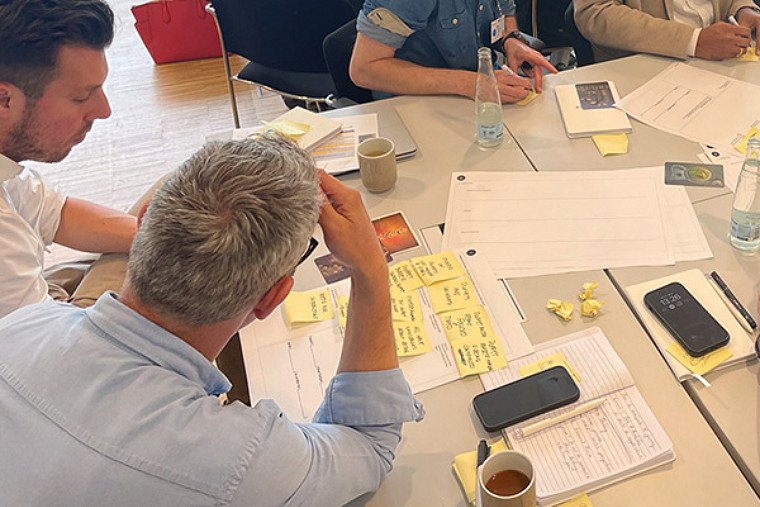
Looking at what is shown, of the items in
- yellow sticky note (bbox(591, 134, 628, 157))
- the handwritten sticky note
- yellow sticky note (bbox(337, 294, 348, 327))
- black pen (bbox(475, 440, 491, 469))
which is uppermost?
yellow sticky note (bbox(337, 294, 348, 327))

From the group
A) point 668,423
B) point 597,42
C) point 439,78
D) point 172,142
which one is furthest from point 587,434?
point 172,142

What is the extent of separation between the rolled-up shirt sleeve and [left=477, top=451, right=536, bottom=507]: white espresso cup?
0.15 meters

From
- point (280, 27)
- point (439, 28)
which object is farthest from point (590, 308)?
point (280, 27)

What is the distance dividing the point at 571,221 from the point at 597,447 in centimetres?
58

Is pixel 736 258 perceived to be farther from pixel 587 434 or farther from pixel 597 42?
pixel 597 42

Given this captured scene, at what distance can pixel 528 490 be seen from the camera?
0.83 meters

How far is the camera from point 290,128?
1.76m

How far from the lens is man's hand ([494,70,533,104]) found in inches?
70.5

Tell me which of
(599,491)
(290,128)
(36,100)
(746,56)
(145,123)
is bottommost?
(145,123)

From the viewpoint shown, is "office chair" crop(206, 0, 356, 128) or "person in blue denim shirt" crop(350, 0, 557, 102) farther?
"office chair" crop(206, 0, 356, 128)

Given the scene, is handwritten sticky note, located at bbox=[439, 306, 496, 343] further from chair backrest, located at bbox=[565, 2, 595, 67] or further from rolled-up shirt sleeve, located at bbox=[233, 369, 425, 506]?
chair backrest, located at bbox=[565, 2, 595, 67]

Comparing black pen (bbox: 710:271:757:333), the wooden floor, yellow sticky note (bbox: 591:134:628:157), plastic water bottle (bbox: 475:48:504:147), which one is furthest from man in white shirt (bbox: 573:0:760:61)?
the wooden floor

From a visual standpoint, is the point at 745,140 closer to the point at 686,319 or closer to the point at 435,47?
the point at 686,319

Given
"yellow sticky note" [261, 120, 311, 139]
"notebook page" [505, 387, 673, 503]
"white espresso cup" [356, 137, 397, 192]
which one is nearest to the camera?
"notebook page" [505, 387, 673, 503]
